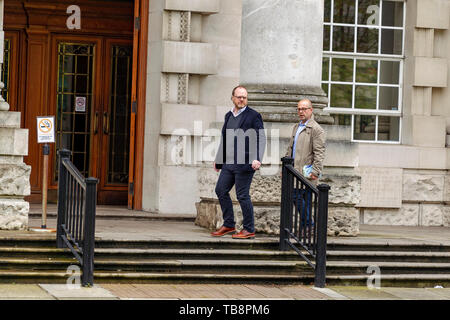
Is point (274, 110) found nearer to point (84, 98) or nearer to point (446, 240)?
point (446, 240)

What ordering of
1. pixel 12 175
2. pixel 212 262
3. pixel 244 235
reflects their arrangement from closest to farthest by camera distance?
pixel 212 262
pixel 244 235
pixel 12 175

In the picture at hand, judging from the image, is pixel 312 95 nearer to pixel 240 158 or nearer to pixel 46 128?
pixel 240 158

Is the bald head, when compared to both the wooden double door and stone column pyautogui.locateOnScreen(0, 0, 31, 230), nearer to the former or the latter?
stone column pyautogui.locateOnScreen(0, 0, 31, 230)

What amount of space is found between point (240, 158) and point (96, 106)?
5478mm

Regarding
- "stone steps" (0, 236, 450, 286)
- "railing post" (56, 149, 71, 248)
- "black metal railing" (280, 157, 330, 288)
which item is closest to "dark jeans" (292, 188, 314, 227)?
"black metal railing" (280, 157, 330, 288)

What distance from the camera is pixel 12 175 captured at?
12719 millimetres

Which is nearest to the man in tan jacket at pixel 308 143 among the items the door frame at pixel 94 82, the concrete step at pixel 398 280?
the concrete step at pixel 398 280

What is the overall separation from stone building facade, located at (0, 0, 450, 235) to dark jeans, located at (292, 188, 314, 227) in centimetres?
138

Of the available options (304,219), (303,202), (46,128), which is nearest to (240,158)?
(303,202)

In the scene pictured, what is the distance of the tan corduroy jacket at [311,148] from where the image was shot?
41.8 feet

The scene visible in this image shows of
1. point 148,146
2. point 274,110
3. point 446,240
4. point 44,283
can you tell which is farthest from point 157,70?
point 44,283

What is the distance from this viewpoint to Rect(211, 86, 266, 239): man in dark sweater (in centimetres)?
1254

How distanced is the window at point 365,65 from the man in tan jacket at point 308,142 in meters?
4.61

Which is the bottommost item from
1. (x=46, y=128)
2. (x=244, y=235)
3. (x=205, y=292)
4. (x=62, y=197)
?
(x=205, y=292)
